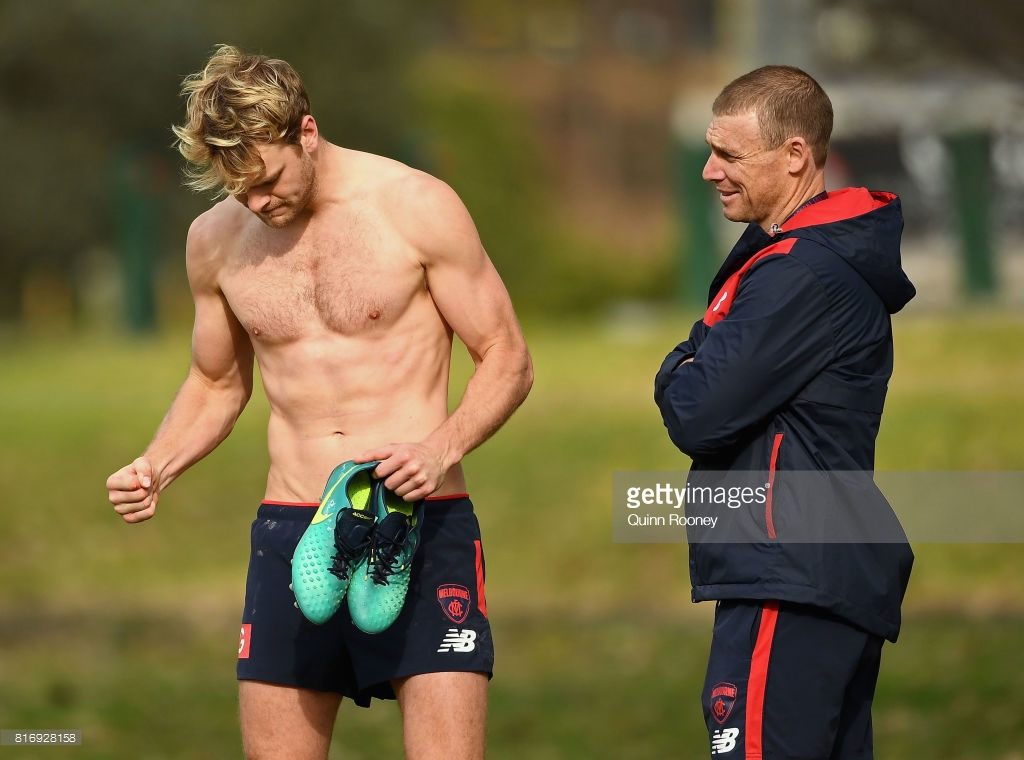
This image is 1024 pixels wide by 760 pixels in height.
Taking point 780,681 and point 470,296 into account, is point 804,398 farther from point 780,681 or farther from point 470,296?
point 470,296

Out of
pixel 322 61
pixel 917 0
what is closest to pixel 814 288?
pixel 917 0

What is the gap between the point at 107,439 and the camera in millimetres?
14344

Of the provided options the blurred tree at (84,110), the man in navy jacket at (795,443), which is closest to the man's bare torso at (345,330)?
the man in navy jacket at (795,443)

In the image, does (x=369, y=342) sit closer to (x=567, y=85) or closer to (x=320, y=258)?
(x=320, y=258)

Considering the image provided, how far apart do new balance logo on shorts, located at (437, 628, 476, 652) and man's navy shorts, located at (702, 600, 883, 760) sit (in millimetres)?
729

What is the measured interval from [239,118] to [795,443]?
64.9 inches

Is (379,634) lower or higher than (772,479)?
lower

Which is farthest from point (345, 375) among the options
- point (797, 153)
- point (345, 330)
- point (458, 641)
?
point (797, 153)

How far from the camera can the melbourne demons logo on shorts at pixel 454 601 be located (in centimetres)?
439

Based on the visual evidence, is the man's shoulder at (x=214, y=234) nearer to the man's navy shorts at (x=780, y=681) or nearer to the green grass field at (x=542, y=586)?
the man's navy shorts at (x=780, y=681)

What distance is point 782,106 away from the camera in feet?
13.2

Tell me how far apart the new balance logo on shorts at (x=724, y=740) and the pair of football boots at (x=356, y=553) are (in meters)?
0.87

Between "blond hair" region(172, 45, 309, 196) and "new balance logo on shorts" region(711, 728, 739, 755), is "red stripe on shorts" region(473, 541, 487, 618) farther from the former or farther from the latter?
"blond hair" region(172, 45, 309, 196)

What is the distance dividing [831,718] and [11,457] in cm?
1135
